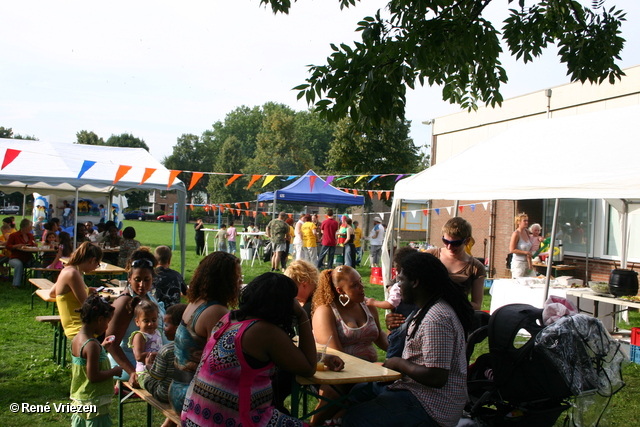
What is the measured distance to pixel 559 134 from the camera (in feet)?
21.3

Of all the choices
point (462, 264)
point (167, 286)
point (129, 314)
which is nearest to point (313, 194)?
point (167, 286)

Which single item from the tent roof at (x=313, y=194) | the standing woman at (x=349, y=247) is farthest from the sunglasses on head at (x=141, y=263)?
the tent roof at (x=313, y=194)

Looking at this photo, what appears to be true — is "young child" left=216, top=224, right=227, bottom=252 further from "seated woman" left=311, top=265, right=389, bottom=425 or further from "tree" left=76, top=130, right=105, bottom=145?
"tree" left=76, top=130, right=105, bottom=145

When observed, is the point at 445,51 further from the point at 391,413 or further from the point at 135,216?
the point at 135,216

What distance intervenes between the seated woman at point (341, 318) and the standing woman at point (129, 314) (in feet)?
4.39

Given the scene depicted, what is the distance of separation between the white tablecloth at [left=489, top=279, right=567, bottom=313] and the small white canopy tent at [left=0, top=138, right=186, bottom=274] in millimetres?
5954

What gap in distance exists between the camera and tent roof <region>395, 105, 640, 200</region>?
5.01 meters

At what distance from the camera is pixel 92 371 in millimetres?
3350

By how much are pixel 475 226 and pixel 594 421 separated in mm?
13800

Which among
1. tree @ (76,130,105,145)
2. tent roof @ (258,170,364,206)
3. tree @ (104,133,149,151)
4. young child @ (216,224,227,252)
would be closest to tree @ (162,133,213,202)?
tree @ (104,133,149,151)

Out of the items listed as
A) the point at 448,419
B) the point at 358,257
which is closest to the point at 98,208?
the point at 358,257

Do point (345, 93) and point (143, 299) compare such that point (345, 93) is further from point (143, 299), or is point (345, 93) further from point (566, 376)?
point (566, 376)

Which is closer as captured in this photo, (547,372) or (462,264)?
(547,372)

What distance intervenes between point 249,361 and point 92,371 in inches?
61.5
